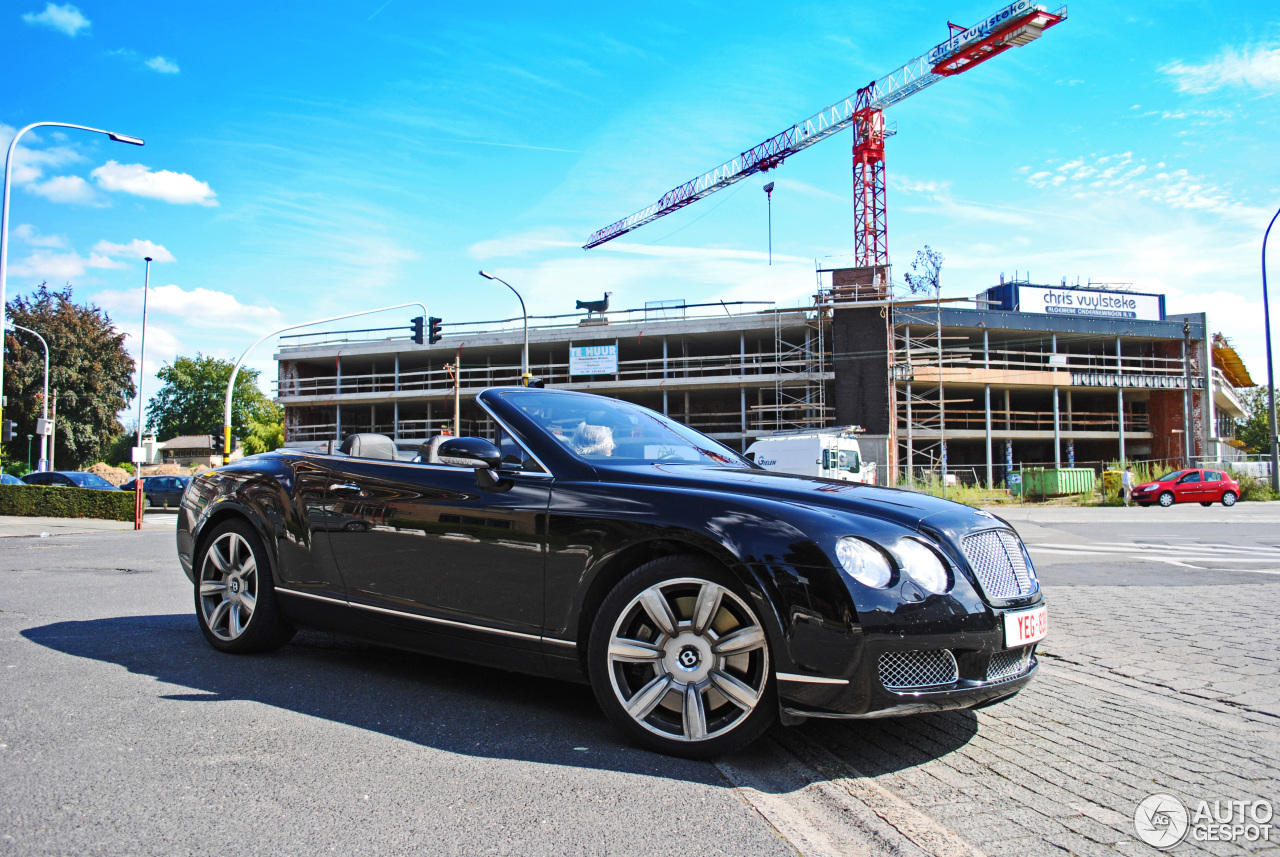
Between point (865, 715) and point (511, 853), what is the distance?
125 centimetres

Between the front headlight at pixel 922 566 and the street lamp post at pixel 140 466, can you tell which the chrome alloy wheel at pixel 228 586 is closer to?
the front headlight at pixel 922 566

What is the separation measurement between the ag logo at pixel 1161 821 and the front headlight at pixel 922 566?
867 millimetres

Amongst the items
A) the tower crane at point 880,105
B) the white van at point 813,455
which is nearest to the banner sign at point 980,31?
the tower crane at point 880,105

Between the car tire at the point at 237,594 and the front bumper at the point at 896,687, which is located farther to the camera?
the car tire at the point at 237,594

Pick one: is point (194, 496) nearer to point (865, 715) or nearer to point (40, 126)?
point (865, 715)

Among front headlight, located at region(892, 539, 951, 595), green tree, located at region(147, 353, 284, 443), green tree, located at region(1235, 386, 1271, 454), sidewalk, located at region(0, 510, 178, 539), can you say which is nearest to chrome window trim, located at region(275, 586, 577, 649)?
front headlight, located at region(892, 539, 951, 595)

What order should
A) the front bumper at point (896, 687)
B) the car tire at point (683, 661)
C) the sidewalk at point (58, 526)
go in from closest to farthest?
the front bumper at point (896, 687) → the car tire at point (683, 661) → the sidewalk at point (58, 526)

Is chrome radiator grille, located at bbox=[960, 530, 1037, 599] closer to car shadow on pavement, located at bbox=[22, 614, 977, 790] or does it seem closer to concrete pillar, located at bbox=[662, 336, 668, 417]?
car shadow on pavement, located at bbox=[22, 614, 977, 790]

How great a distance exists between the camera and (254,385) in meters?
91.8

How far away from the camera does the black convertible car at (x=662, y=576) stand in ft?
9.07

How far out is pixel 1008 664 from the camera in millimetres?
2961

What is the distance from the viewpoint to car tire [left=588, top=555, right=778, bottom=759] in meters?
2.88

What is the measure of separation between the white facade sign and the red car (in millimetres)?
20554

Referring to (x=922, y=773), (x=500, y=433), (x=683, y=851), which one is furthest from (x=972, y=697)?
(x=500, y=433)
